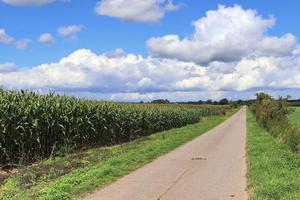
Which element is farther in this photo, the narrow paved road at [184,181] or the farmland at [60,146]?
the farmland at [60,146]

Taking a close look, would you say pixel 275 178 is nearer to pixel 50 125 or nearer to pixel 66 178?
pixel 66 178

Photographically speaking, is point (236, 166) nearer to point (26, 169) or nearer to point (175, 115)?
point (26, 169)

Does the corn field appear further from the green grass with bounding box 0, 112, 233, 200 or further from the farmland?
the green grass with bounding box 0, 112, 233, 200

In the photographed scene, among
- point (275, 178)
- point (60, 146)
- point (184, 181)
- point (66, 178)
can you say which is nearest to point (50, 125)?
point (60, 146)

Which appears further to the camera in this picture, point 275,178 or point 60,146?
point 60,146

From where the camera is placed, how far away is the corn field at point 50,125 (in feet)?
62.3

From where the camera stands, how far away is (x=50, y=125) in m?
21.7

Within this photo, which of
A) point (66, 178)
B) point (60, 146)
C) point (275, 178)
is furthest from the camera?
point (60, 146)

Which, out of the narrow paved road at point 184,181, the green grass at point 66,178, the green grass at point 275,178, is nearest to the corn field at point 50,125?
the green grass at point 66,178

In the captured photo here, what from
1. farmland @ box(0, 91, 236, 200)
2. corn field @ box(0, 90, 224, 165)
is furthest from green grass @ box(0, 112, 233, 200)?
corn field @ box(0, 90, 224, 165)

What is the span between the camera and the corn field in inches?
747

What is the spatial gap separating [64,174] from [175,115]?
41284 mm

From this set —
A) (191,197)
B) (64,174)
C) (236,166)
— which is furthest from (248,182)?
(64,174)

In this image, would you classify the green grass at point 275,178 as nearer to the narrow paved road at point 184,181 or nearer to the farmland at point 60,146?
the narrow paved road at point 184,181
